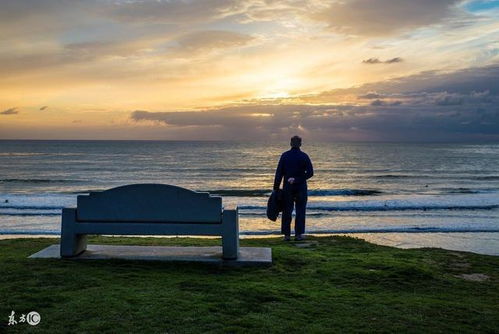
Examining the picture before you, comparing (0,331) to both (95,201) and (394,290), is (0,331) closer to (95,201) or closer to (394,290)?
(95,201)

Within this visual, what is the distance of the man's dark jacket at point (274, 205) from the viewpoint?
9.05 meters

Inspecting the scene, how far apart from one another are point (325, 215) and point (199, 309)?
50.1 feet

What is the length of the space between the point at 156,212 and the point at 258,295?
2.18 metres

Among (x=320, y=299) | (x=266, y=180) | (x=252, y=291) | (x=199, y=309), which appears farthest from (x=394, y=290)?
(x=266, y=180)

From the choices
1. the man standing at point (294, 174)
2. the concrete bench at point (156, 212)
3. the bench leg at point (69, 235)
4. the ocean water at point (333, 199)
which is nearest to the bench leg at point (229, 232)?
the concrete bench at point (156, 212)

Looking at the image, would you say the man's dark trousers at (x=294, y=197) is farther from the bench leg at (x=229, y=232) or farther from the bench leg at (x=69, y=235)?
the bench leg at (x=69, y=235)

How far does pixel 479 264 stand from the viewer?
7844 mm

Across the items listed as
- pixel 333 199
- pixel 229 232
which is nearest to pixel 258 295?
pixel 229 232

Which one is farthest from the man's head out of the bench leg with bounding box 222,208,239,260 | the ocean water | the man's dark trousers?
the ocean water

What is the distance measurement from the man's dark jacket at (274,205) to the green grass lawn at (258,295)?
1240 millimetres

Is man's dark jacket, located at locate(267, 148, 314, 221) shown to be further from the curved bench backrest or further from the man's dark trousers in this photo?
the curved bench backrest

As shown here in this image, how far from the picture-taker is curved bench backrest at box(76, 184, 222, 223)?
679 cm

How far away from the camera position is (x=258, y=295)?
535cm

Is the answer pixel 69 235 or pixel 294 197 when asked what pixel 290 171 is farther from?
pixel 69 235
